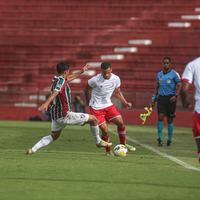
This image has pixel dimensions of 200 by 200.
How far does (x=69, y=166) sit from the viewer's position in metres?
12.2

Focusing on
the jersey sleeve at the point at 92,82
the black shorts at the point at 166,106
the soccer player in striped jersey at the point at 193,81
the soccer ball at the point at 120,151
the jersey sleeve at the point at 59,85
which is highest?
the soccer player in striped jersey at the point at 193,81

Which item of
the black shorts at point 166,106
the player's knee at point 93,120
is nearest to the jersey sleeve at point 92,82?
the player's knee at point 93,120

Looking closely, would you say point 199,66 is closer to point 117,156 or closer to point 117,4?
point 117,156

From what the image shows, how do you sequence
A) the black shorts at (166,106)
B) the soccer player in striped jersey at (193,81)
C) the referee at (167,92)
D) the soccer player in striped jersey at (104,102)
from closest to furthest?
the soccer player in striped jersey at (193,81) → the soccer player in striped jersey at (104,102) → the referee at (167,92) → the black shorts at (166,106)

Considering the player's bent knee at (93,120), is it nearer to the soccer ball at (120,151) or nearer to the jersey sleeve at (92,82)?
the soccer ball at (120,151)

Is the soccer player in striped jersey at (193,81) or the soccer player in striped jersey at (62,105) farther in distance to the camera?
the soccer player in striped jersey at (62,105)

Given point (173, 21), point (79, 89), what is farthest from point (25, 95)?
point (173, 21)

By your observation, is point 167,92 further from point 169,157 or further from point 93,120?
point 93,120

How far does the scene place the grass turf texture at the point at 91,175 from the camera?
30.0 feet

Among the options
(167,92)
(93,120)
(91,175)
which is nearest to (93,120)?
(93,120)

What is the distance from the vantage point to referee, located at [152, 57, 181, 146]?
18.8m

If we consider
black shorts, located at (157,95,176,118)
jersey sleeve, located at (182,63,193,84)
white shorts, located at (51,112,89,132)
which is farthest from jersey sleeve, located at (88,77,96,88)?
jersey sleeve, located at (182,63,193,84)

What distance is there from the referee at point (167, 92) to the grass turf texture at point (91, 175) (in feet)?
6.44

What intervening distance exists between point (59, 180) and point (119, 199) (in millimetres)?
1771
